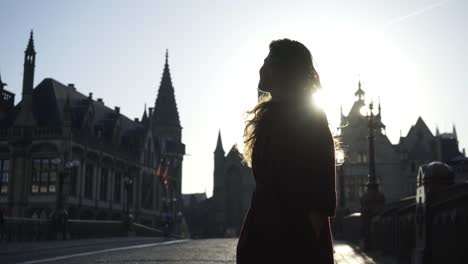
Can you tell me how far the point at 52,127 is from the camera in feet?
147

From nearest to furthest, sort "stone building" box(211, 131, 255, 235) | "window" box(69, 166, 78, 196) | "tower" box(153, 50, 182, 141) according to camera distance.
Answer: "window" box(69, 166, 78, 196) → "stone building" box(211, 131, 255, 235) → "tower" box(153, 50, 182, 141)

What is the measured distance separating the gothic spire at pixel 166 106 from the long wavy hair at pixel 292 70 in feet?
277

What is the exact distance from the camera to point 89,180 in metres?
49.1

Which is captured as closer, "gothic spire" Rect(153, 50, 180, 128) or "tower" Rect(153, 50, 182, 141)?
"tower" Rect(153, 50, 182, 141)

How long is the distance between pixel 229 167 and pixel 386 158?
726 inches

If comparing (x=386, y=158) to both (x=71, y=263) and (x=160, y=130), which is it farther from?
(x=71, y=263)

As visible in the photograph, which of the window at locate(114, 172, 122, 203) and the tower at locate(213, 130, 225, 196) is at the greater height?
the tower at locate(213, 130, 225, 196)

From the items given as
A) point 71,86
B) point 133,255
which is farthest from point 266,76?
point 71,86

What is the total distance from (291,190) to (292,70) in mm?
647

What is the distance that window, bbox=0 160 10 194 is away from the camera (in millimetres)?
43906

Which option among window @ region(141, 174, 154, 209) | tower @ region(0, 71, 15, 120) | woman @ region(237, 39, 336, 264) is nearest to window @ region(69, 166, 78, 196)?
tower @ region(0, 71, 15, 120)

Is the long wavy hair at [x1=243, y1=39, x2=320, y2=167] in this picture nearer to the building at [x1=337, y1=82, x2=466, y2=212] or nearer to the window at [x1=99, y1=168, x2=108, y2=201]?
the window at [x1=99, y1=168, x2=108, y2=201]

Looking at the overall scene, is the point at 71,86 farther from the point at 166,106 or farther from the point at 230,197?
the point at 166,106

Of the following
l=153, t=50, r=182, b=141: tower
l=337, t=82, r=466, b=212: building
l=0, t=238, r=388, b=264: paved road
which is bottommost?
l=0, t=238, r=388, b=264: paved road
